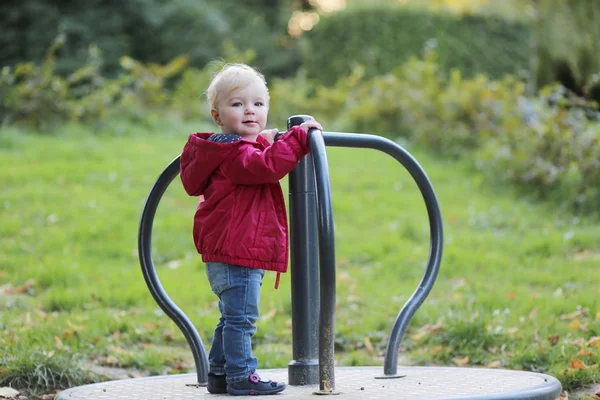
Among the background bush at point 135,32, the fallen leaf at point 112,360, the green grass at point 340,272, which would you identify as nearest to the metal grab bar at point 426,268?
the green grass at point 340,272

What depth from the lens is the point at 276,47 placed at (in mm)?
Result: 18719

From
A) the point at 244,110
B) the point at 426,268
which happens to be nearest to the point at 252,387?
the point at 426,268

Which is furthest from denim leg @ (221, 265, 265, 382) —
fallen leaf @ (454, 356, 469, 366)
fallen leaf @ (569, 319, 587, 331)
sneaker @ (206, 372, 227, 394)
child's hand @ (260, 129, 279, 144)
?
fallen leaf @ (569, 319, 587, 331)

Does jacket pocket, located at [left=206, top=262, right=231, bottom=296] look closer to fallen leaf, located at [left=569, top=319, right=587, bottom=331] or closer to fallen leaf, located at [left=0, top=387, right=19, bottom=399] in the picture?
fallen leaf, located at [left=0, top=387, right=19, bottom=399]

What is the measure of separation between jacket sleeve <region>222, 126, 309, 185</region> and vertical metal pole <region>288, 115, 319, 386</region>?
0.21 metres

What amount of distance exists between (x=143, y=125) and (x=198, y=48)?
638 centimetres

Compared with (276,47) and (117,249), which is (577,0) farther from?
(276,47)

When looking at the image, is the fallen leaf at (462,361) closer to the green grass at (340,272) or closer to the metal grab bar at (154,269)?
the green grass at (340,272)

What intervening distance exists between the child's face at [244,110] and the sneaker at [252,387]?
2.49ft

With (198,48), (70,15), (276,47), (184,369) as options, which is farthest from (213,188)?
(276,47)

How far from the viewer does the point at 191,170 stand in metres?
2.54

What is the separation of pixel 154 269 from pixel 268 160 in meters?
0.76

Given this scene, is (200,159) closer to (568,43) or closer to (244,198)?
(244,198)

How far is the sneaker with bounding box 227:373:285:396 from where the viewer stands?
8.23 feet
